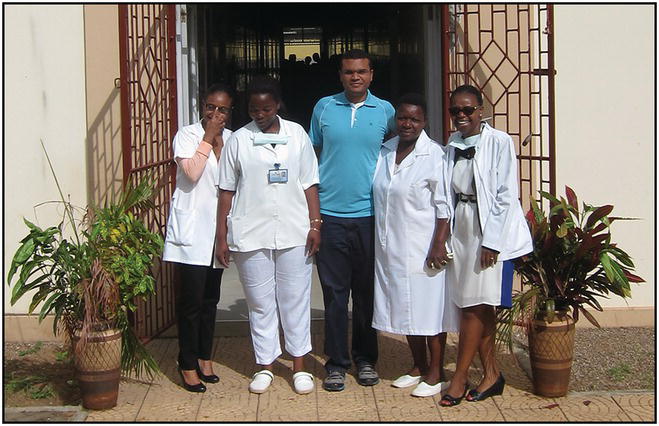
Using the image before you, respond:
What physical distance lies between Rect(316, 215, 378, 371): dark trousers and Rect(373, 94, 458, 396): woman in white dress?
0.13 m

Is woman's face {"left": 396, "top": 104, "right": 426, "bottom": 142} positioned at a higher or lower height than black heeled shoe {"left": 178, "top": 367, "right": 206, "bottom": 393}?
higher

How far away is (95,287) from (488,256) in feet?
6.49

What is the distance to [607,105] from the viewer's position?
19.4 feet

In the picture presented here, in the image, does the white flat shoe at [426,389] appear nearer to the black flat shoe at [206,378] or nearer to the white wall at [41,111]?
the black flat shoe at [206,378]

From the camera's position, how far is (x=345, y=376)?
495 cm

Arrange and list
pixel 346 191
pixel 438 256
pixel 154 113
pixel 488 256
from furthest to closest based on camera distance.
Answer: pixel 154 113 → pixel 346 191 → pixel 438 256 → pixel 488 256

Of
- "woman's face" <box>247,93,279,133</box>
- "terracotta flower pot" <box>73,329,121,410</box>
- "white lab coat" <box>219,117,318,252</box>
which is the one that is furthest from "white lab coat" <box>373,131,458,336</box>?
"terracotta flower pot" <box>73,329,121,410</box>

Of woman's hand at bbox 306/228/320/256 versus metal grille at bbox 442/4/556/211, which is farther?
metal grille at bbox 442/4/556/211

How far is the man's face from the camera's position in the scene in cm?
466

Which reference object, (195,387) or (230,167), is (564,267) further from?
(195,387)

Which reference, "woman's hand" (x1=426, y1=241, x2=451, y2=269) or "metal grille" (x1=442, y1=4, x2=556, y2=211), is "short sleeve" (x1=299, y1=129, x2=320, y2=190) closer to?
"woman's hand" (x1=426, y1=241, x2=451, y2=269)

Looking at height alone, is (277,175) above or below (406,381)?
above

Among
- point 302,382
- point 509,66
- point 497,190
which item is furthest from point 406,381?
point 509,66

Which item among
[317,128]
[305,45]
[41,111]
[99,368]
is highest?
[305,45]
